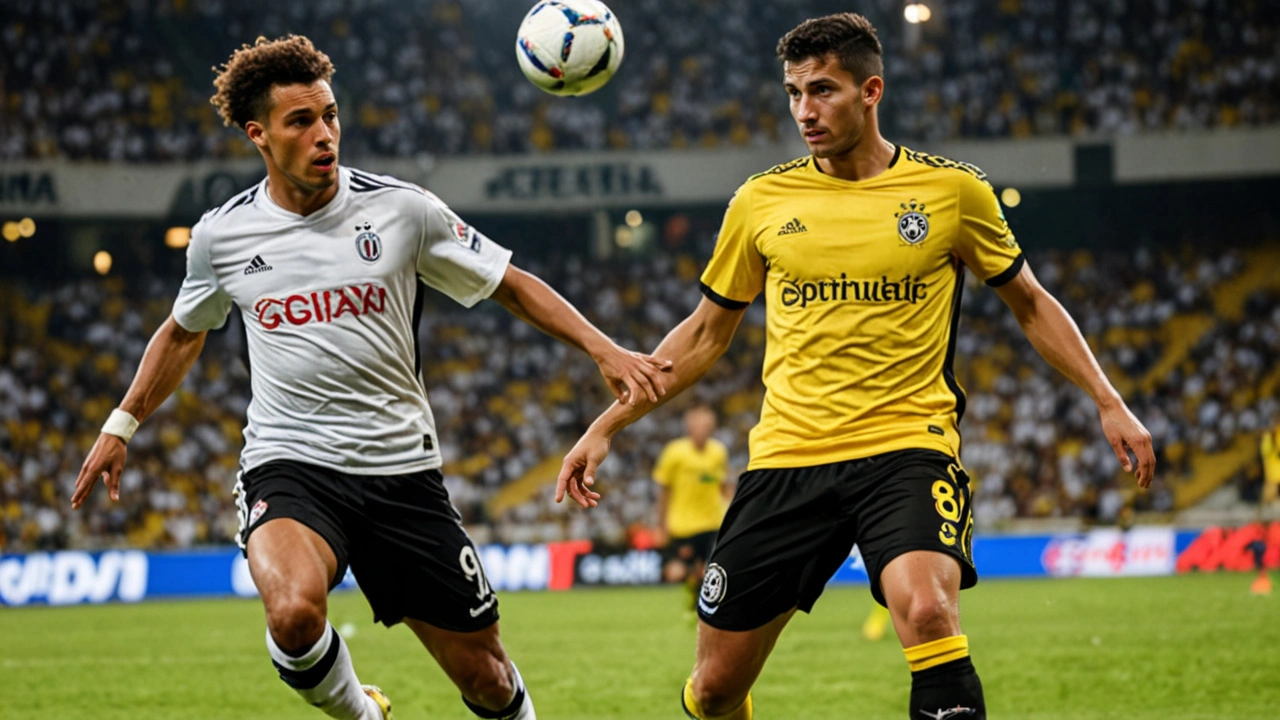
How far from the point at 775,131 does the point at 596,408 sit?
685cm

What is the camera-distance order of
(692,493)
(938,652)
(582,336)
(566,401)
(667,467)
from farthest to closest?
(566,401) < (692,493) < (667,467) < (582,336) < (938,652)

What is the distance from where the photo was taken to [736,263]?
5668 millimetres

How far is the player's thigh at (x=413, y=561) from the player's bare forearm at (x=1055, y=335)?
2153 millimetres

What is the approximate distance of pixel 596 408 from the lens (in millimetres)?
29656

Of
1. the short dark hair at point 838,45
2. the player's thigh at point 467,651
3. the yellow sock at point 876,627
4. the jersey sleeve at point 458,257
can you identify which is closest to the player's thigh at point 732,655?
the player's thigh at point 467,651

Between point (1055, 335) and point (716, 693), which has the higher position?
point (1055, 335)

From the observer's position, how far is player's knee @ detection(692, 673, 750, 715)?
5.38m

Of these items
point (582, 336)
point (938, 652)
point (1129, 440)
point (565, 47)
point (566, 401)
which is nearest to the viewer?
point (938, 652)

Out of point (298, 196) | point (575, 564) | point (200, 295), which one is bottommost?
point (575, 564)

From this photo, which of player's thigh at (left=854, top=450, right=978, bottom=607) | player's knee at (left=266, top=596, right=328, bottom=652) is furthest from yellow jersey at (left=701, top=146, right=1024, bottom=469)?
player's knee at (left=266, top=596, right=328, bottom=652)

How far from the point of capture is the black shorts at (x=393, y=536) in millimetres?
5422

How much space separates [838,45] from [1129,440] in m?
1.68

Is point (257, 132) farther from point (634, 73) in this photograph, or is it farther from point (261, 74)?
point (634, 73)

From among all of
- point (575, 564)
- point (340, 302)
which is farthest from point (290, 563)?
point (575, 564)
